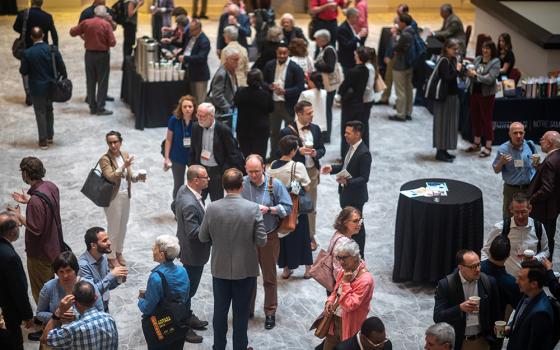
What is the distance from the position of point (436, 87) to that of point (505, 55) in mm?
1728

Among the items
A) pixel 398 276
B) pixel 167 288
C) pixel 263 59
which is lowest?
pixel 398 276

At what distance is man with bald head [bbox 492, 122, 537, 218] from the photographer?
877cm

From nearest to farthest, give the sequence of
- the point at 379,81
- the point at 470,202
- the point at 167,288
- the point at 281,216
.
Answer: the point at 167,288
the point at 281,216
the point at 470,202
the point at 379,81

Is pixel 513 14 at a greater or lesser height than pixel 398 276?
greater

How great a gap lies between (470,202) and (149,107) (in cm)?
580

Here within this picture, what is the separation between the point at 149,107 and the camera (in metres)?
12.8

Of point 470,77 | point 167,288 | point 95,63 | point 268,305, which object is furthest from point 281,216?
point 95,63

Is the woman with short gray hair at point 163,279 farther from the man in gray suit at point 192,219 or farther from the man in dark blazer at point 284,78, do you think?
the man in dark blazer at point 284,78

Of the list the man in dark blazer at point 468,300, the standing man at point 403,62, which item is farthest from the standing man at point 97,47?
the man in dark blazer at point 468,300

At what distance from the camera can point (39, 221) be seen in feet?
23.7

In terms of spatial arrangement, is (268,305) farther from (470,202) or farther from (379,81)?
(379,81)

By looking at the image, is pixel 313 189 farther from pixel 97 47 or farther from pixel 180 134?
pixel 97 47

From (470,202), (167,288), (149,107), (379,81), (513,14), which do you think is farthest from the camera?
(513,14)

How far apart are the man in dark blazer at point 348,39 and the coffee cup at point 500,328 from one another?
8.15 metres
